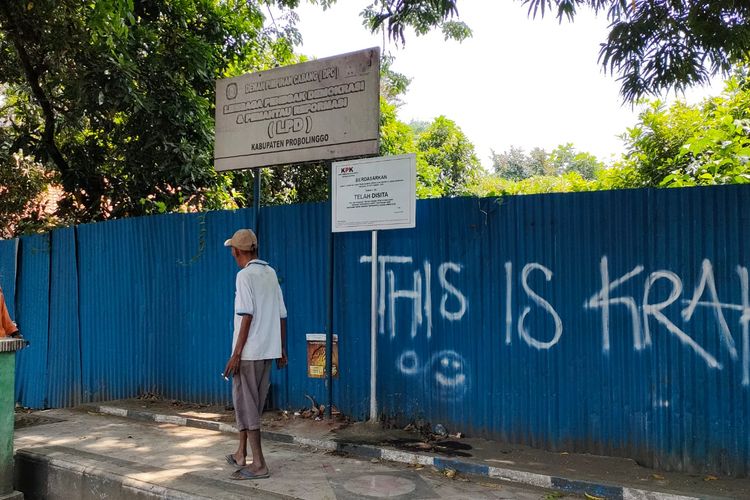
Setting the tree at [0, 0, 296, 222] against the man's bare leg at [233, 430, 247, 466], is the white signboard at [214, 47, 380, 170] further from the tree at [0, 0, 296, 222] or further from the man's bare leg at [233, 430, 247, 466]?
the man's bare leg at [233, 430, 247, 466]

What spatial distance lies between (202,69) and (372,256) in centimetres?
608

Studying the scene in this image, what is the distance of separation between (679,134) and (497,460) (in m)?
6.70

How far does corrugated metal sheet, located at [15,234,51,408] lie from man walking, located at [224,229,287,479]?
18.8 ft


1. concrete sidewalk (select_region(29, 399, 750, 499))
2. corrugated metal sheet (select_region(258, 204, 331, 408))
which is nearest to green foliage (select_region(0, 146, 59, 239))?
corrugated metal sheet (select_region(258, 204, 331, 408))

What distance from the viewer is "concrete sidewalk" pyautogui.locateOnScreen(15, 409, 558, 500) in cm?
432

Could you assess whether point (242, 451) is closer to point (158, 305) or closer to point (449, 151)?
point (158, 305)

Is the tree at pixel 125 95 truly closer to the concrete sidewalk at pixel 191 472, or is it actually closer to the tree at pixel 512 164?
the concrete sidewalk at pixel 191 472

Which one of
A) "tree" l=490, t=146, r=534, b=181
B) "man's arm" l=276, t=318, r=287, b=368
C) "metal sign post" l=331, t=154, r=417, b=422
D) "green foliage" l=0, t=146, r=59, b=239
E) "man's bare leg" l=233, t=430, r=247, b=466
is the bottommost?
"man's bare leg" l=233, t=430, r=247, b=466

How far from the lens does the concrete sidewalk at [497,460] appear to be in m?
4.19

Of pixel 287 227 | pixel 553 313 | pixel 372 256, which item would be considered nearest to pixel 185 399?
pixel 287 227

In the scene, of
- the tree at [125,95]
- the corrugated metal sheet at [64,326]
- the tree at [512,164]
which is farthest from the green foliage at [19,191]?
the tree at [512,164]

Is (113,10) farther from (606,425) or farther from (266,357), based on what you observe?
(606,425)

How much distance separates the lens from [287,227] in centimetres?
653

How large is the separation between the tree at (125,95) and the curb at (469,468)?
4.21 m
